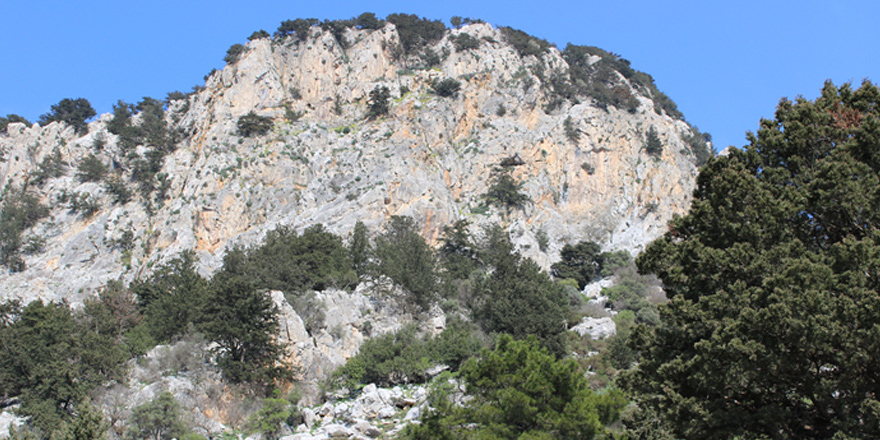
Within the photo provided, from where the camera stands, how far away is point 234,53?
72938 mm

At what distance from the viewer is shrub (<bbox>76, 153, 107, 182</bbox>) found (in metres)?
67.4

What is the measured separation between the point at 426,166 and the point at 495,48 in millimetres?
22750

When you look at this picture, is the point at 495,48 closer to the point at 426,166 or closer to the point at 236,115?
the point at 426,166

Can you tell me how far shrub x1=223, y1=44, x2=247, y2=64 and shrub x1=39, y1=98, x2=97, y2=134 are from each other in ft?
62.5

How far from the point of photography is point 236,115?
6550 cm

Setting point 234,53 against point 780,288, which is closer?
point 780,288

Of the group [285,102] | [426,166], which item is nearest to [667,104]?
[426,166]

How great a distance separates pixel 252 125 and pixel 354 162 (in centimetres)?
1001

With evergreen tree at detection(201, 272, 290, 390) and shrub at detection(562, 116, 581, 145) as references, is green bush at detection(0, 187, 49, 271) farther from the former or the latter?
shrub at detection(562, 116, 581, 145)

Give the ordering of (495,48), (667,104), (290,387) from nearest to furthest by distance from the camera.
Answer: (290,387), (495,48), (667,104)

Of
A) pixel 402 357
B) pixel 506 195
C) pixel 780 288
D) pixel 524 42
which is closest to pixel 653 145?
pixel 506 195

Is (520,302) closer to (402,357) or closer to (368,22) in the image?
(402,357)

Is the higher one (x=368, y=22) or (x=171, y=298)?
(x=368, y=22)

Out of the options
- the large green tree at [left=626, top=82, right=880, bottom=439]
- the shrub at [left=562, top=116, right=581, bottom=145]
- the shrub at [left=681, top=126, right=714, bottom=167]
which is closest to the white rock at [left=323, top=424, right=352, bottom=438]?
the large green tree at [left=626, top=82, right=880, bottom=439]
